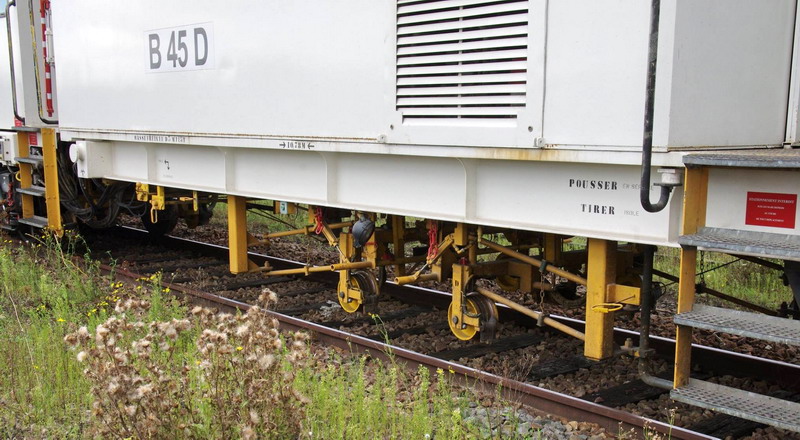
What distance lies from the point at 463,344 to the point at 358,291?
1.17 m

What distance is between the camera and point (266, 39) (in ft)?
21.3

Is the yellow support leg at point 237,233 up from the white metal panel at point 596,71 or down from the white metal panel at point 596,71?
down

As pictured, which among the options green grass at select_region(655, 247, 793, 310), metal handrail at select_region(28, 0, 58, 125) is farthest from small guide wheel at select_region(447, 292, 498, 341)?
metal handrail at select_region(28, 0, 58, 125)

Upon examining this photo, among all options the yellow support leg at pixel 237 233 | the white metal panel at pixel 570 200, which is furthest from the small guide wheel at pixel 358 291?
the white metal panel at pixel 570 200

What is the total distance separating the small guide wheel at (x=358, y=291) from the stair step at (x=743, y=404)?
3.35m

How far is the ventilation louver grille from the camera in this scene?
480 centimetres

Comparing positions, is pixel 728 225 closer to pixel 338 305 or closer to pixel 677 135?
pixel 677 135

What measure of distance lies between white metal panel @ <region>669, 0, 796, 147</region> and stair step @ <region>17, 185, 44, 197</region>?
26.5 ft

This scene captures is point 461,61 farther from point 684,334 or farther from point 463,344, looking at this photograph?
point 463,344

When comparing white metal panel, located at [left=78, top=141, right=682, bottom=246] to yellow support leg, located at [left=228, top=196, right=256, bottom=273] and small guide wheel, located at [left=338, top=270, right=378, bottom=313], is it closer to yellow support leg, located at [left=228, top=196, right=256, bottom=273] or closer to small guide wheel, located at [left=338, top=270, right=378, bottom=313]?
yellow support leg, located at [left=228, top=196, right=256, bottom=273]

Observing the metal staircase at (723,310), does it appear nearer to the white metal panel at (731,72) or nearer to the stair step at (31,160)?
the white metal panel at (731,72)

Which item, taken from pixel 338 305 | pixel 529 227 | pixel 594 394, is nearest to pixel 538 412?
pixel 594 394

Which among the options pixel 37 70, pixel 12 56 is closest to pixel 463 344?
pixel 37 70

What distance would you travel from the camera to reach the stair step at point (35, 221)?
9904mm
